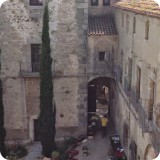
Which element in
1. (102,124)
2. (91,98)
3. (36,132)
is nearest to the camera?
(36,132)

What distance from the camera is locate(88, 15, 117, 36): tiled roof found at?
62.2ft

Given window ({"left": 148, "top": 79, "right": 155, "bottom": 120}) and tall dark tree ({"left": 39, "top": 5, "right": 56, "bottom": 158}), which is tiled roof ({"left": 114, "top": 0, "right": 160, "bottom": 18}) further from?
tall dark tree ({"left": 39, "top": 5, "right": 56, "bottom": 158})

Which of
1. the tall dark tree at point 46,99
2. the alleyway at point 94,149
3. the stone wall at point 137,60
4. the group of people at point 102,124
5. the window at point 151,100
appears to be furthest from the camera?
the group of people at point 102,124

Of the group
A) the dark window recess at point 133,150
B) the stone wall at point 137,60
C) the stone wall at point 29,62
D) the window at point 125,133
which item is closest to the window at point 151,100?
the stone wall at point 137,60

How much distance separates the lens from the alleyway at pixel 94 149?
1812 centimetres

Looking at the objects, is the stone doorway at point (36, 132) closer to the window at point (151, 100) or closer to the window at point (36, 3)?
the window at point (36, 3)

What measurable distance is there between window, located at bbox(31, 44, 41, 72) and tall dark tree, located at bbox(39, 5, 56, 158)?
4.05 ft

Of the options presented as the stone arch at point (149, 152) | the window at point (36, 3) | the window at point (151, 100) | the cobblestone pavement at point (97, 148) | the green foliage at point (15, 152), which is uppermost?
the window at point (36, 3)

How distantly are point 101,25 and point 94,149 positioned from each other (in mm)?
6716

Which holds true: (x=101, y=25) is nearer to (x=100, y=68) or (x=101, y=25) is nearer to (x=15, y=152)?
(x=100, y=68)

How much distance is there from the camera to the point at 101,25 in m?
19.6

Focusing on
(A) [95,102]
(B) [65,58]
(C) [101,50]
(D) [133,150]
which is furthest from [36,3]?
(D) [133,150]

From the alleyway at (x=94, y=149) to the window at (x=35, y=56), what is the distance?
14.4 feet

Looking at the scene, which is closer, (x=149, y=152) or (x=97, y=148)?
(x=149, y=152)
